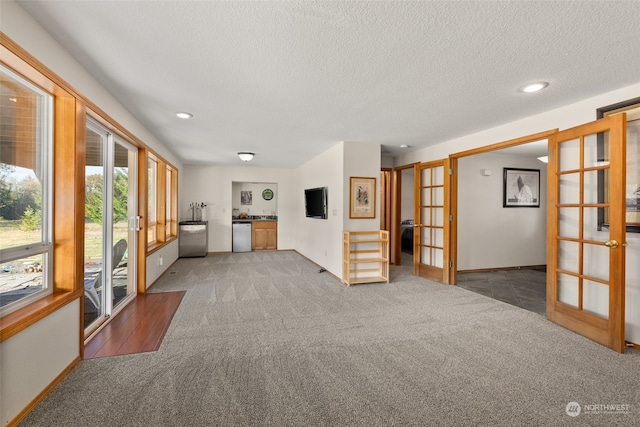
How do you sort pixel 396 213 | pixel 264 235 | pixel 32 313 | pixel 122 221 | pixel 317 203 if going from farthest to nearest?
pixel 264 235, pixel 396 213, pixel 317 203, pixel 122 221, pixel 32 313

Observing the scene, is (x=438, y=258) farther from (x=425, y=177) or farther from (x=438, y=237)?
(x=425, y=177)

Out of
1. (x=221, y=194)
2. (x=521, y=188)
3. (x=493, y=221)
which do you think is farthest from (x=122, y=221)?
(x=521, y=188)

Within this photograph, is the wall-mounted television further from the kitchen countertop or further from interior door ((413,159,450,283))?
the kitchen countertop

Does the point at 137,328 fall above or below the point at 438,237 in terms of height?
below

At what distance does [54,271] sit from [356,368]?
236cm

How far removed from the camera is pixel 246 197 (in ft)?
28.2

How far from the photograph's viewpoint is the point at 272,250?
8094 millimetres

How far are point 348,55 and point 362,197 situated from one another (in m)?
2.99

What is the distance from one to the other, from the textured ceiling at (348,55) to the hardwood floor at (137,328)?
2.33 m

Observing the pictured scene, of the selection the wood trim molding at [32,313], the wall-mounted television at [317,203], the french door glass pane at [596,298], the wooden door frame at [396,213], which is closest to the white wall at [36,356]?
the wood trim molding at [32,313]

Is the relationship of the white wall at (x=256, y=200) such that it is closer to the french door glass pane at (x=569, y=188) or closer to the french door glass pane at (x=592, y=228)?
the french door glass pane at (x=569, y=188)

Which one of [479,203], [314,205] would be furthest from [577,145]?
[314,205]

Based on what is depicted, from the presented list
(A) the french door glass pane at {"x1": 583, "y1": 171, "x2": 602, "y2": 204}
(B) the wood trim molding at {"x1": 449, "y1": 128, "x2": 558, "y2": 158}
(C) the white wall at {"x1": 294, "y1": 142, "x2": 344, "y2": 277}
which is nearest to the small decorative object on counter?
(C) the white wall at {"x1": 294, "y1": 142, "x2": 344, "y2": 277}

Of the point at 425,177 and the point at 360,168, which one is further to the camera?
the point at 425,177
